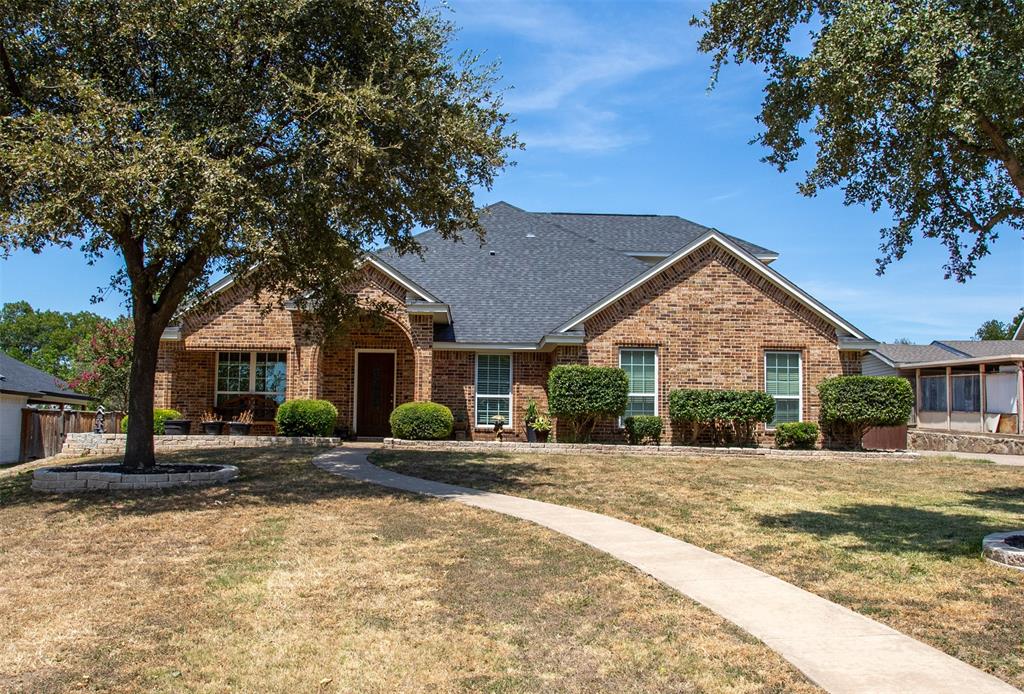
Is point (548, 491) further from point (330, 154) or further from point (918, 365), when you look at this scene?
point (918, 365)

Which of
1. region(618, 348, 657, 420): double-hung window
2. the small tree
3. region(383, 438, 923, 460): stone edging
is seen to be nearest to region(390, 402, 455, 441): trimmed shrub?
region(383, 438, 923, 460): stone edging

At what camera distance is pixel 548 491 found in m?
13.4

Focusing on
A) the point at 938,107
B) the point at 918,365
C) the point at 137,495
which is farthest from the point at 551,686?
the point at 918,365

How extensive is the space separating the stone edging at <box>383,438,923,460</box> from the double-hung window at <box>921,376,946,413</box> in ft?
49.2

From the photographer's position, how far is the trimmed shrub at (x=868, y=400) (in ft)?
67.8

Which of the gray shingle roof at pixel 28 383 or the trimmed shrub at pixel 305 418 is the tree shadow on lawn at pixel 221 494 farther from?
the gray shingle roof at pixel 28 383

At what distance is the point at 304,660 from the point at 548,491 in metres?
8.05

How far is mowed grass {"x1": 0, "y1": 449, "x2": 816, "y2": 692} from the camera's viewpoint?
5305mm

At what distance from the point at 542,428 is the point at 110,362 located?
1646 centimetres

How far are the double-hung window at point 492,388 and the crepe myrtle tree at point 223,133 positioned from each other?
876cm

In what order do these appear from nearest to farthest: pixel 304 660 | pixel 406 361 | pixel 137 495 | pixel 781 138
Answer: pixel 304 660 → pixel 781 138 → pixel 137 495 → pixel 406 361

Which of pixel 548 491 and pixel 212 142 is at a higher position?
pixel 212 142

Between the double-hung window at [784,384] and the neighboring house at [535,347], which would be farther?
the double-hung window at [784,384]

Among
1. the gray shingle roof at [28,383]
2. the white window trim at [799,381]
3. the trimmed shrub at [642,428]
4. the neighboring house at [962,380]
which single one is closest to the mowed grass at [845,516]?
the white window trim at [799,381]
